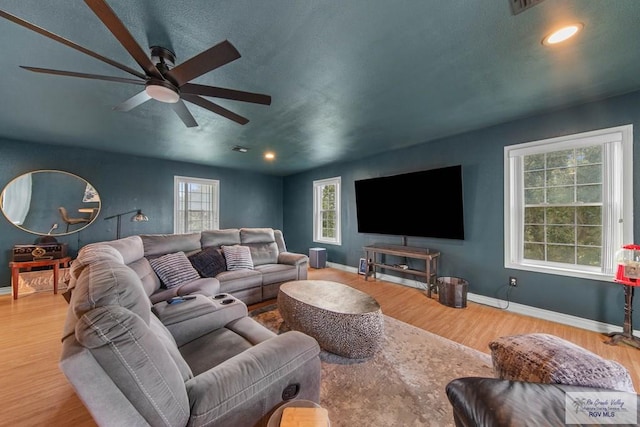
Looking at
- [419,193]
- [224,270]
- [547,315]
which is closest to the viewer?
[547,315]

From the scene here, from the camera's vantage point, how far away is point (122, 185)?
472 centimetres

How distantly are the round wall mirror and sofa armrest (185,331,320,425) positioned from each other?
5.07 meters

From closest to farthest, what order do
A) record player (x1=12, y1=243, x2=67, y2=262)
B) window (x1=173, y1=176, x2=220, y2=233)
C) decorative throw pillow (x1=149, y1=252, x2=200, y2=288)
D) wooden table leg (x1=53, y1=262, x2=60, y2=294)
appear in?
decorative throw pillow (x1=149, y1=252, x2=200, y2=288) < record player (x1=12, y1=243, x2=67, y2=262) < wooden table leg (x1=53, y1=262, x2=60, y2=294) < window (x1=173, y1=176, x2=220, y2=233)

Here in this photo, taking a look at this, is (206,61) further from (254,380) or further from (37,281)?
(37,281)

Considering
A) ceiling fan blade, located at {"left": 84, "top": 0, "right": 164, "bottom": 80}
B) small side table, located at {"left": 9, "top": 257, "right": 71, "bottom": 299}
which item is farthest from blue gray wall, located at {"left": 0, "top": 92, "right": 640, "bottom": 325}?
ceiling fan blade, located at {"left": 84, "top": 0, "right": 164, "bottom": 80}

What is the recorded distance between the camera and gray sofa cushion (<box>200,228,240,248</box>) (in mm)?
3686

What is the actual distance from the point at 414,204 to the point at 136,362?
3.96 m

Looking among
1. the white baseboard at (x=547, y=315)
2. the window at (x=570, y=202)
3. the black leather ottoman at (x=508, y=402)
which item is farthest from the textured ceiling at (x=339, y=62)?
the white baseboard at (x=547, y=315)

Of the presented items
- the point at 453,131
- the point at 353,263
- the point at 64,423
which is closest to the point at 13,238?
the point at 64,423

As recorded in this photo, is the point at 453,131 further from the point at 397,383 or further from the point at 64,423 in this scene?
the point at 64,423

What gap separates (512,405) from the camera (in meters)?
0.93

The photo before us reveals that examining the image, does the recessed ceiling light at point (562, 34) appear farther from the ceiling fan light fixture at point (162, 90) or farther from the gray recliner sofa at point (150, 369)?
the ceiling fan light fixture at point (162, 90)

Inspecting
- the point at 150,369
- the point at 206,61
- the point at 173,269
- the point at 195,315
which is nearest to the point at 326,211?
the point at 173,269

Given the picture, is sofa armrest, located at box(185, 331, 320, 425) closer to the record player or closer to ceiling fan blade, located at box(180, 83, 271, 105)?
ceiling fan blade, located at box(180, 83, 271, 105)
